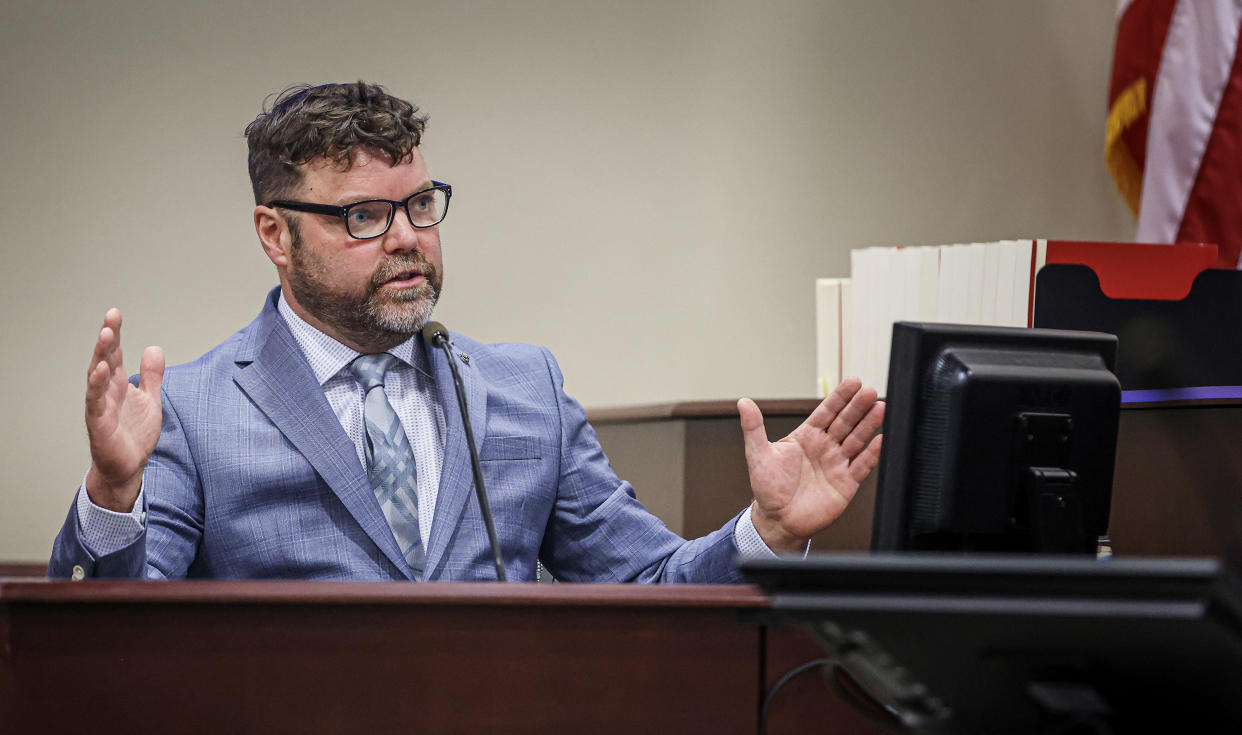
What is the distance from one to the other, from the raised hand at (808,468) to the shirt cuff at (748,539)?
0.05 feet

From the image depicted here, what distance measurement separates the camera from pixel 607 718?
86cm

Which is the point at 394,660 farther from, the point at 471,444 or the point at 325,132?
the point at 325,132

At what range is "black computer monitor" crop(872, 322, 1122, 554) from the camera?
0.89 metres

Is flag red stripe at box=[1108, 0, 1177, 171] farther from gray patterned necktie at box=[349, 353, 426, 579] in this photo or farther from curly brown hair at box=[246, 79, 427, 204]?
gray patterned necktie at box=[349, 353, 426, 579]

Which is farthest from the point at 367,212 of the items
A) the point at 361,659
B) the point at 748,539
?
the point at 361,659

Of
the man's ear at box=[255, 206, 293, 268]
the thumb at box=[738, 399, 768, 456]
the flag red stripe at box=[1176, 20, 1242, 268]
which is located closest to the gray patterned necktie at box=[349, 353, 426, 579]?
the man's ear at box=[255, 206, 293, 268]

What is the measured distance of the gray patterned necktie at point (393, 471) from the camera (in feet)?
4.62

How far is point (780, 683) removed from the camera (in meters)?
0.88

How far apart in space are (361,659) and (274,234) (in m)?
0.88

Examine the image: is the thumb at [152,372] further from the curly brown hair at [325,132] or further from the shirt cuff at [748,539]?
the shirt cuff at [748,539]

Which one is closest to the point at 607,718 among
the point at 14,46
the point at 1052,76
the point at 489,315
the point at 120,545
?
the point at 120,545

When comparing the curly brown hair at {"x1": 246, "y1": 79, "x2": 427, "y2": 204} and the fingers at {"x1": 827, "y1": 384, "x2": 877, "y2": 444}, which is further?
the curly brown hair at {"x1": 246, "y1": 79, "x2": 427, "y2": 204}

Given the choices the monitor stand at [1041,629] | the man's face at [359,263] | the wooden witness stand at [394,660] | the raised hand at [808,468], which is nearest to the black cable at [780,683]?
the wooden witness stand at [394,660]

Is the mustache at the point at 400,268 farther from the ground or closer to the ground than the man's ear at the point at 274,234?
closer to the ground
